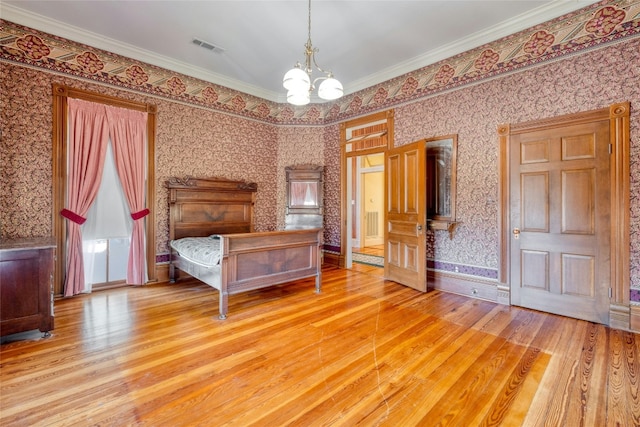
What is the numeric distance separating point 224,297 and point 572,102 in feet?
14.4

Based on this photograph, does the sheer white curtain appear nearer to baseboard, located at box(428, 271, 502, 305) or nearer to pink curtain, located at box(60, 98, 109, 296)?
A: pink curtain, located at box(60, 98, 109, 296)

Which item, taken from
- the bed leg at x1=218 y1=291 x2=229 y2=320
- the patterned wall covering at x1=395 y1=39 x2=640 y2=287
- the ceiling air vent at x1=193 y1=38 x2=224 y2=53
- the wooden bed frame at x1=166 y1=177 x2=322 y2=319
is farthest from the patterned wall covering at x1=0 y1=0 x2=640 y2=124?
the bed leg at x1=218 y1=291 x2=229 y2=320

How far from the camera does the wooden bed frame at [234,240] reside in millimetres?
3338

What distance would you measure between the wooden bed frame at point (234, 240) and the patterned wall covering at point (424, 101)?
0.25m

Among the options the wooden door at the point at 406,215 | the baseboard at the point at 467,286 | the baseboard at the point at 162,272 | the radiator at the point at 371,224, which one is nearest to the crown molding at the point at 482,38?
the wooden door at the point at 406,215

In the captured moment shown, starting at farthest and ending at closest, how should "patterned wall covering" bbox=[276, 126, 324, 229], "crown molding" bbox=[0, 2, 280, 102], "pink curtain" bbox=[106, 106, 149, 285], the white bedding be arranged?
1. "patterned wall covering" bbox=[276, 126, 324, 229]
2. "pink curtain" bbox=[106, 106, 149, 285]
3. "crown molding" bbox=[0, 2, 280, 102]
4. the white bedding

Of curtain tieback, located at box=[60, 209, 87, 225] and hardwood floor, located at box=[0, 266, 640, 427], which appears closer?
hardwood floor, located at box=[0, 266, 640, 427]

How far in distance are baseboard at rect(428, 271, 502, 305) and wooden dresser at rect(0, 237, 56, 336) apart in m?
4.50

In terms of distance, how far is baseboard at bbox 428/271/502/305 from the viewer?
3.81m

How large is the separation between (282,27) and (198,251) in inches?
118

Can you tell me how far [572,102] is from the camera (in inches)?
129

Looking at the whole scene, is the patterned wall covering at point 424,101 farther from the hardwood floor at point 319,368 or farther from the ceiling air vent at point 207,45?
the hardwood floor at point 319,368

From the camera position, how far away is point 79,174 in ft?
12.8

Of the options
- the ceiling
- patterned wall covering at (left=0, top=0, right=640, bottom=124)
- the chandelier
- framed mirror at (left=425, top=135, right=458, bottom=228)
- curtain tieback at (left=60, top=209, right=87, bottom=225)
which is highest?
the ceiling
